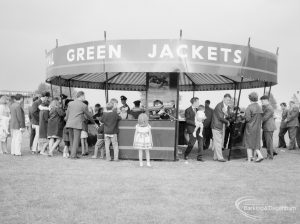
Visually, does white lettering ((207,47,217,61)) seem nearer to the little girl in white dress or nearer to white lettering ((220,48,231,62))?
white lettering ((220,48,231,62))

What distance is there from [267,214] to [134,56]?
551 cm

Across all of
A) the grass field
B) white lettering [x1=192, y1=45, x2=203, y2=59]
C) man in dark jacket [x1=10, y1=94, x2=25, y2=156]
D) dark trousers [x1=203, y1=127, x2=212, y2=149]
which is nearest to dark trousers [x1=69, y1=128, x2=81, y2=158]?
the grass field

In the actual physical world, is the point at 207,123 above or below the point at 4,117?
below

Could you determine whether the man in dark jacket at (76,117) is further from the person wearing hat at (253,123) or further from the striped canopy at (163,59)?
the person wearing hat at (253,123)

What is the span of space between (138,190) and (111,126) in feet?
11.5

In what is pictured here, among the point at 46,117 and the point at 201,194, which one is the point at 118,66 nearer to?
the point at 46,117

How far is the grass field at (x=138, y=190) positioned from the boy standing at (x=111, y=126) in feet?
1.76

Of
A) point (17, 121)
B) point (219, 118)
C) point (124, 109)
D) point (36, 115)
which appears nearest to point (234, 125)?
point (219, 118)

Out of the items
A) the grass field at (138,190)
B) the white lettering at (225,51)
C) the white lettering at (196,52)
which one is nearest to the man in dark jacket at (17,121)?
the grass field at (138,190)

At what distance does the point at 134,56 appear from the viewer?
9492 millimetres

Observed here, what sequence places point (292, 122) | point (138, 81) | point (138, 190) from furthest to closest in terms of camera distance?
point (138, 81) → point (292, 122) → point (138, 190)

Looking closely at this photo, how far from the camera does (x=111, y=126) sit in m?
Answer: 9.80

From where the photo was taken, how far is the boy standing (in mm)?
9812

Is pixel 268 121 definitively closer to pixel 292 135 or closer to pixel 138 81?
pixel 292 135
